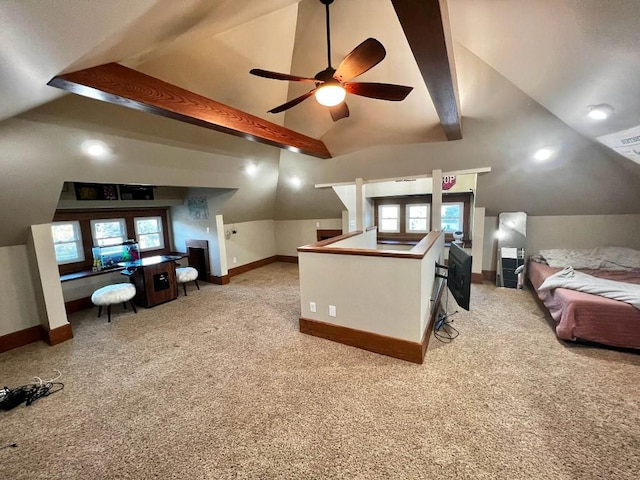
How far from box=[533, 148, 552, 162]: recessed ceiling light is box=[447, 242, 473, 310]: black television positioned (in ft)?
6.22

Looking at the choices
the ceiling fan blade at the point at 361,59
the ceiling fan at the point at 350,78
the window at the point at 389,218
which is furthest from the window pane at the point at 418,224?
the ceiling fan blade at the point at 361,59

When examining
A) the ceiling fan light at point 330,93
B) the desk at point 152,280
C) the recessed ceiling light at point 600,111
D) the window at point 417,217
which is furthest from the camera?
the window at point 417,217

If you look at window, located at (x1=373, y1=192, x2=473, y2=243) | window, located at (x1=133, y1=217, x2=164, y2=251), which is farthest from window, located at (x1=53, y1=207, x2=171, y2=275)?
window, located at (x1=373, y1=192, x2=473, y2=243)

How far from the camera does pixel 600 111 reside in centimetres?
240

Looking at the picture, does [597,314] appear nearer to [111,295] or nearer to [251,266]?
[111,295]

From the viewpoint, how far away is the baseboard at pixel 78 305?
4.08 meters

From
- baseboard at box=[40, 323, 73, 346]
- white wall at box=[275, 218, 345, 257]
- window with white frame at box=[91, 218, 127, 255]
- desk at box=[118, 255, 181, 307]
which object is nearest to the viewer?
baseboard at box=[40, 323, 73, 346]

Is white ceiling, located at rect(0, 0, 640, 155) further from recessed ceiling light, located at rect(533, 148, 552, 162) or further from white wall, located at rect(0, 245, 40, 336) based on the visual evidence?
white wall, located at rect(0, 245, 40, 336)

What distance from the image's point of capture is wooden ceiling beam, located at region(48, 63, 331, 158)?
5.74 ft

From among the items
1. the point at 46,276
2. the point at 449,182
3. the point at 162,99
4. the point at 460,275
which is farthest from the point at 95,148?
the point at 449,182

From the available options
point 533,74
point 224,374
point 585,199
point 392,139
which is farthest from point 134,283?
point 585,199

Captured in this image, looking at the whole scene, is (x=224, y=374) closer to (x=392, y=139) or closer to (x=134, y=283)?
(x=134, y=283)

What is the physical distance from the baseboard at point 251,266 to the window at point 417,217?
373 cm

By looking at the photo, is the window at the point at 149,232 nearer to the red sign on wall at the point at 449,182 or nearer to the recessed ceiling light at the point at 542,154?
the red sign on wall at the point at 449,182
